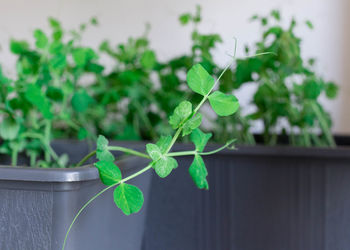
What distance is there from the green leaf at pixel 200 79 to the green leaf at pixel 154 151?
6 centimetres

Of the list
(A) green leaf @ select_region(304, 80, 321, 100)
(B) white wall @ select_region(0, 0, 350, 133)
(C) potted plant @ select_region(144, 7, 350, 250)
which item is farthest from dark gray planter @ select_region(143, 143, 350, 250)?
(B) white wall @ select_region(0, 0, 350, 133)

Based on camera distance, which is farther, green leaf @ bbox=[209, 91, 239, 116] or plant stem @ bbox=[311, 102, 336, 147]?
plant stem @ bbox=[311, 102, 336, 147]

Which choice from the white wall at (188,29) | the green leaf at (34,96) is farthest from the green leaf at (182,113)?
the white wall at (188,29)

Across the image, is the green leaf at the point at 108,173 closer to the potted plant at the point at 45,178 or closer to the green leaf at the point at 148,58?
the potted plant at the point at 45,178

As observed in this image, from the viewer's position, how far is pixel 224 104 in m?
0.31

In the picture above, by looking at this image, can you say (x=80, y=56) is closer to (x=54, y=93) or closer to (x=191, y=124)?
(x=54, y=93)

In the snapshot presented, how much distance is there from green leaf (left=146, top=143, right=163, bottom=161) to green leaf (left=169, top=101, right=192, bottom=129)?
2 cm

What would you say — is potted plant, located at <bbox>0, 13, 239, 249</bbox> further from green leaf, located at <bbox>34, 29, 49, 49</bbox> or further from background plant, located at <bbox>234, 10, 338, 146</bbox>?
background plant, located at <bbox>234, 10, 338, 146</bbox>

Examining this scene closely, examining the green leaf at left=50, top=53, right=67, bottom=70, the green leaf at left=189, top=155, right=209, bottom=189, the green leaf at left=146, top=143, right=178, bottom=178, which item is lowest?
the green leaf at left=189, top=155, right=209, bottom=189

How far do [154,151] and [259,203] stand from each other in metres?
0.28

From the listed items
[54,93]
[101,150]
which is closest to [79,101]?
[54,93]

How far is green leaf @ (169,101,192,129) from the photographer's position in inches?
12.0

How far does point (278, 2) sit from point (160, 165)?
63 cm

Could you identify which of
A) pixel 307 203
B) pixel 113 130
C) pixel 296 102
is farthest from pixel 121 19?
pixel 307 203
